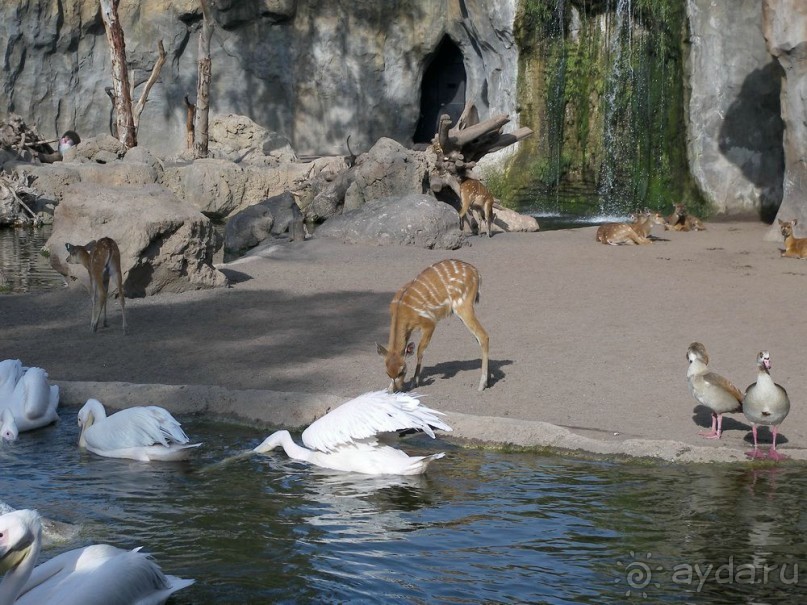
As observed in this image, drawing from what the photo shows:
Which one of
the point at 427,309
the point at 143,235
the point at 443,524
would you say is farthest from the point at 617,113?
the point at 443,524

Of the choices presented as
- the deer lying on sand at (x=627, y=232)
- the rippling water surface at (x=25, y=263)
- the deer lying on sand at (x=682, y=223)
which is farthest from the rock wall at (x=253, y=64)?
the deer lying on sand at (x=627, y=232)

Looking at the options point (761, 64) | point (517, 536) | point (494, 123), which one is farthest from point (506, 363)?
point (761, 64)

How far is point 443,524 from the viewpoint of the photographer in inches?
227

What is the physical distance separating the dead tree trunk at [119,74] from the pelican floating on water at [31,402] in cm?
1932

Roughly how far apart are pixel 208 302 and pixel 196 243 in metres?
0.92

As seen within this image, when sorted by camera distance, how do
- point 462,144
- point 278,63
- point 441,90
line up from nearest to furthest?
point 462,144 < point 278,63 < point 441,90

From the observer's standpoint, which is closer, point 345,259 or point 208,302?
point 208,302

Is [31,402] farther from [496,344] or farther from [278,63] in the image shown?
[278,63]

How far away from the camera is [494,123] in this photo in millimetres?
19938

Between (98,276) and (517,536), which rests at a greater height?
(98,276)

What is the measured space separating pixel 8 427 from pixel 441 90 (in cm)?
2543

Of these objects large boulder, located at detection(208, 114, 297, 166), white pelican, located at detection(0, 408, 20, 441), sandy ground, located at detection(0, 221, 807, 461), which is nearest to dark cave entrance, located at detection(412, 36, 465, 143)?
large boulder, located at detection(208, 114, 297, 166)

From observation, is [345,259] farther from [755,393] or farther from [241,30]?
[241,30]

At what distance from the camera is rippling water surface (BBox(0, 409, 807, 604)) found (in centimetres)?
499
